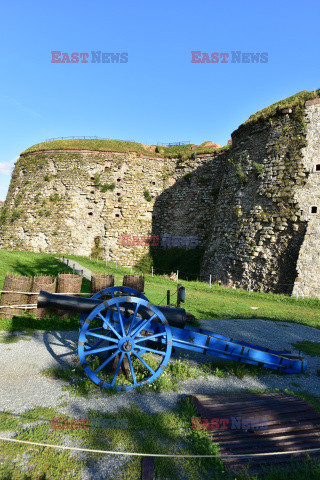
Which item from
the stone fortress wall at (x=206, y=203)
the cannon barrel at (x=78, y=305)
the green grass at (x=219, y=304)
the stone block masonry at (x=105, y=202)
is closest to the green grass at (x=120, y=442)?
the cannon barrel at (x=78, y=305)

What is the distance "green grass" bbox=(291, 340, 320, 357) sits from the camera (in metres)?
6.33

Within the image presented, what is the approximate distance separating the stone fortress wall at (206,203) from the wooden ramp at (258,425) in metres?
10.5

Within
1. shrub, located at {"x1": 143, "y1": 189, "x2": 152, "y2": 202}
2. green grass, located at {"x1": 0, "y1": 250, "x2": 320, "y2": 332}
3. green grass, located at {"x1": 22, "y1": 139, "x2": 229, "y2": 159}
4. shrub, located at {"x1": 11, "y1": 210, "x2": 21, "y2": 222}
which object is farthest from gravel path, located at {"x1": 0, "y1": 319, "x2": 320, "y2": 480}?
shrub, located at {"x1": 11, "y1": 210, "x2": 21, "y2": 222}

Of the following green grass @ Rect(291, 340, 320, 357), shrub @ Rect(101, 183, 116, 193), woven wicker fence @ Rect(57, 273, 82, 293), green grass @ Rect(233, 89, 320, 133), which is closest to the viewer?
green grass @ Rect(291, 340, 320, 357)

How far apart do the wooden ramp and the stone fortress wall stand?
413 inches

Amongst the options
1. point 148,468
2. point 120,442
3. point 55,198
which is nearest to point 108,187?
point 55,198

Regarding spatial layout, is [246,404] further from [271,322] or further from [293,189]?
[293,189]

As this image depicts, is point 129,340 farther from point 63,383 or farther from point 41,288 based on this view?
point 41,288

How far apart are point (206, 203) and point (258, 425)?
19.5 m

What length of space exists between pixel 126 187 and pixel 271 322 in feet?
58.0

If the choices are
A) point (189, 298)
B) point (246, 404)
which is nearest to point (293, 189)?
point (189, 298)

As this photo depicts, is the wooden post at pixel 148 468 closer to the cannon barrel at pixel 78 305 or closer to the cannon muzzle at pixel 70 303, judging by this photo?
the cannon barrel at pixel 78 305

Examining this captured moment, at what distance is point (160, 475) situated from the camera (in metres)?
2.67

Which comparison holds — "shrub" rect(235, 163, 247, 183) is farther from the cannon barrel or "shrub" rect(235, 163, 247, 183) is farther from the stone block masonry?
the cannon barrel
